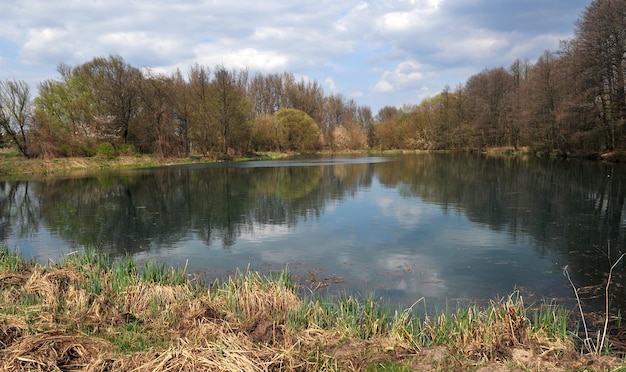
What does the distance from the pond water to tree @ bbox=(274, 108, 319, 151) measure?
4289 centimetres

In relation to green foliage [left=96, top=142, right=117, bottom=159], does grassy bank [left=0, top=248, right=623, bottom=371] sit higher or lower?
lower

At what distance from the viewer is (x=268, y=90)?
7562cm

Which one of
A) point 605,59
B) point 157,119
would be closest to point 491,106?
point 605,59

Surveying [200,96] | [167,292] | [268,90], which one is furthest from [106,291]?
[268,90]

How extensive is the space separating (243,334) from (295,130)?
61.2 metres

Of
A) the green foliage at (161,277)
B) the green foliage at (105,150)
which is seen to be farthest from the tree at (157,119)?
the green foliage at (161,277)

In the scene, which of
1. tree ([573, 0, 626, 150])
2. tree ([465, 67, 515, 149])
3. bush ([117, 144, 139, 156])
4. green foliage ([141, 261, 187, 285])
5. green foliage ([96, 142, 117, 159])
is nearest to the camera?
green foliage ([141, 261, 187, 285])

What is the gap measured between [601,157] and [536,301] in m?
31.7

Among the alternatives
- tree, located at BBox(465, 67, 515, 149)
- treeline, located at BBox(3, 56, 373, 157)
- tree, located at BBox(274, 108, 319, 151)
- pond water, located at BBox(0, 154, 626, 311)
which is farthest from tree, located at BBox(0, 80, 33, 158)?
tree, located at BBox(465, 67, 515, 149)

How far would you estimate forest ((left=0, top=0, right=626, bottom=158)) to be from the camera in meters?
30.2

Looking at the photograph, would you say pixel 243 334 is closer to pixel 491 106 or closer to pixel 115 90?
pixel 115 90

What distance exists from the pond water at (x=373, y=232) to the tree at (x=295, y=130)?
1689 inches

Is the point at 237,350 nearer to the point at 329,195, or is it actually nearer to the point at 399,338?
the point at 399,338

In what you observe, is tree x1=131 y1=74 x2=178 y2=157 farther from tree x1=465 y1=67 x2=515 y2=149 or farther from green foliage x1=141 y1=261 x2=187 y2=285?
green foliage x1=141 y1=261 x2=187 y2=285
